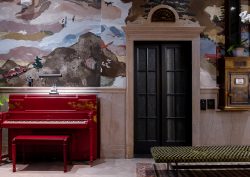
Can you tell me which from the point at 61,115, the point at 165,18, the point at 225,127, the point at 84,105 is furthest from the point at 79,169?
the point at 165,18

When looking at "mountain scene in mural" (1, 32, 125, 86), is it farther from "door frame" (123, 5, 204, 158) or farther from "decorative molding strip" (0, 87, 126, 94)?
"door frame" (123, 5, 204, 158)

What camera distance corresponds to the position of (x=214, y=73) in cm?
713

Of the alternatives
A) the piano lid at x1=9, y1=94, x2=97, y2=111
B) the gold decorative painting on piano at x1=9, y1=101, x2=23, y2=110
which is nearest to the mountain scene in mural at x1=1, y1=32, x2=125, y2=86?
the piano lid at x1=9, y1=94, x2=97, y2=111

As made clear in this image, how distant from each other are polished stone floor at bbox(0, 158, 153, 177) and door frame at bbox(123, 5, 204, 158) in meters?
0.58

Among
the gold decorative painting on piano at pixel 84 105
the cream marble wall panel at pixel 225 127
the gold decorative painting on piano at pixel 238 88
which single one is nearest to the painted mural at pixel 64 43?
the gold decorative painting on piano at pixel 84 105

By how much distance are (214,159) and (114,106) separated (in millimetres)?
2554

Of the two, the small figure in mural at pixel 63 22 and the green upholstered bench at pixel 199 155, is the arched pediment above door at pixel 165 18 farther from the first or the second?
the green upholstered bench at pixel 199 155

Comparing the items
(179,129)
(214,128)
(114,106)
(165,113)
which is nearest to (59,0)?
(114,106)

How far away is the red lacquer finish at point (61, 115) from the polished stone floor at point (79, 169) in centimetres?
26

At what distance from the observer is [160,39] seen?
707 cm

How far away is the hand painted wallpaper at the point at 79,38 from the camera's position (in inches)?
280

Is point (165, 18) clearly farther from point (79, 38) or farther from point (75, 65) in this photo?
point (75, 65)

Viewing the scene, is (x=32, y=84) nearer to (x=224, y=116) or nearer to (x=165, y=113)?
(x=165, y=113)

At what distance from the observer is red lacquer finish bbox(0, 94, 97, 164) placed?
21.2ft
